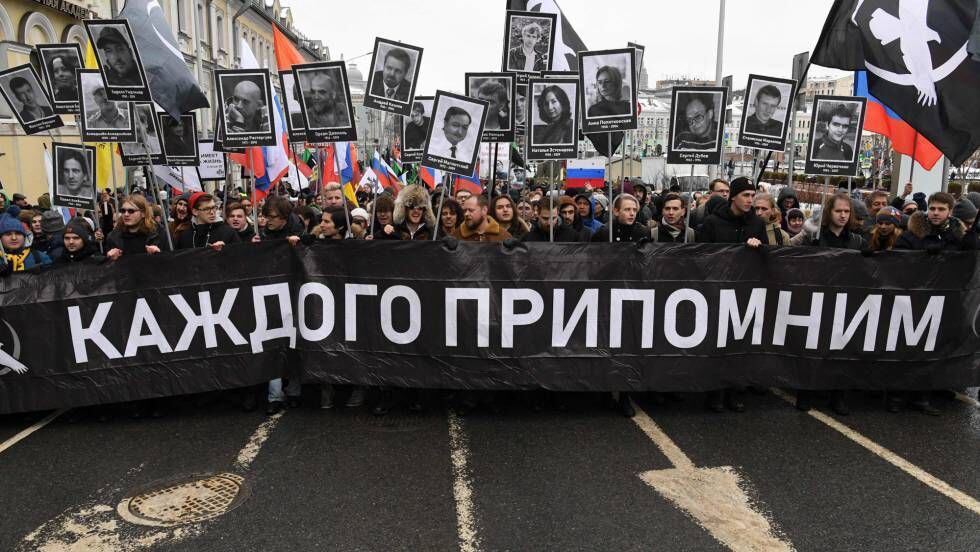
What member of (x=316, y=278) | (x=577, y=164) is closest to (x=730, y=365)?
(x=316, y=278)

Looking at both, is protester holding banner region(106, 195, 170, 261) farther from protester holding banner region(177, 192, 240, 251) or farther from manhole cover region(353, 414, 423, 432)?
manhole cover region(353, 414, 423, 432)

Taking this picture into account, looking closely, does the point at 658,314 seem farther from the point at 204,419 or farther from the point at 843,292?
the point at 204,419

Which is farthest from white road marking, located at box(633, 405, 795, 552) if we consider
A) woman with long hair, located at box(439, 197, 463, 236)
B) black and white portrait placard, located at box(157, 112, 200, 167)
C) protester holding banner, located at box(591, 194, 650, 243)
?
black and white portrait placard, located at box(157, 112, 200, 167)

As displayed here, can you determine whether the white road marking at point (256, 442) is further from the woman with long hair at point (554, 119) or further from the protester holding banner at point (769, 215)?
the protester holding banner at point (769, 215)

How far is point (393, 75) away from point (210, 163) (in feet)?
19.2

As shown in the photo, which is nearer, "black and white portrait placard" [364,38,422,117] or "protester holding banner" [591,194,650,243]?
"black and white portrait placard" [364,38,422,117]

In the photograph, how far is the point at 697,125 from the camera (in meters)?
5.97

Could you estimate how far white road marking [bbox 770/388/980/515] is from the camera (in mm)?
4094

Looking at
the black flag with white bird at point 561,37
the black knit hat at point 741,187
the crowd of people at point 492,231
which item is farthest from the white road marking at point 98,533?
the black flag with white bird at point 561,37

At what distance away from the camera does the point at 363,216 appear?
6.91m

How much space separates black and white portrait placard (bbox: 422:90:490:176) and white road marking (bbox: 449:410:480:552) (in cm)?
214

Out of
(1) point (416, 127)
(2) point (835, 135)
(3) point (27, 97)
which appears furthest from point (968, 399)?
(3) point (27, 97)

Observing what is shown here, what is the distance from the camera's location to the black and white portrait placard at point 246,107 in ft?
20.8

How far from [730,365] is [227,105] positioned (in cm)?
484
